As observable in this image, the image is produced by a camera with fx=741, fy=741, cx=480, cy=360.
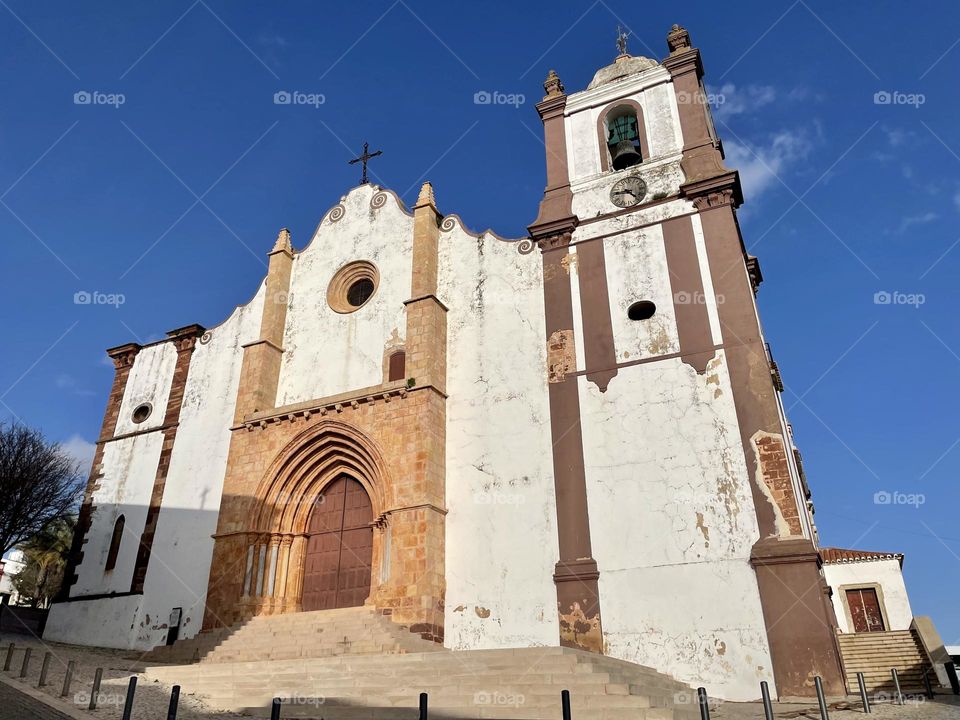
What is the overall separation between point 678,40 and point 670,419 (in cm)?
1054

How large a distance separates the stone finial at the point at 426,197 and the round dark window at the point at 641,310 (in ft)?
21.2

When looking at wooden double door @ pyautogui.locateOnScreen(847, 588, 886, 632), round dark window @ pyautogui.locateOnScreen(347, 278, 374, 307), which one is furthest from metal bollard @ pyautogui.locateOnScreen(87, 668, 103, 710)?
wooden double door @ pyautogui.locateOnScreen(847, 588, 886, 632)

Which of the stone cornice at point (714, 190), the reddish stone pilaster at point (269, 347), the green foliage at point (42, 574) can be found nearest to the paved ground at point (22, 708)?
the reddish stone pilaster at point (269, 347)

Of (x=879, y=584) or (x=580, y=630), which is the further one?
(x=879, y=584)

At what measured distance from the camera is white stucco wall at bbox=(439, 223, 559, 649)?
1453 cm

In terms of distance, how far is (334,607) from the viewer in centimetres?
1642

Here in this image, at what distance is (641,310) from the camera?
52.5 feet

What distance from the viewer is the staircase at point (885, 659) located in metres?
17.2

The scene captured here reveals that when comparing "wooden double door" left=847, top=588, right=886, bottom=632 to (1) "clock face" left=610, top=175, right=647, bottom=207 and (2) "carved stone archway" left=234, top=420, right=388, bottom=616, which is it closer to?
(1) "clock face" left=610, top=175, right=647, bottom=207

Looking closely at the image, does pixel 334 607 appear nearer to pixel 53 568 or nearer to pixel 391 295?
pixel 391 295

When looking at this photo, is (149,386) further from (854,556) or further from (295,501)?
(854,556)

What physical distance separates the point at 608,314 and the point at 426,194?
21.6ft

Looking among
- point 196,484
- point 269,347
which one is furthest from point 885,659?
point 196,484

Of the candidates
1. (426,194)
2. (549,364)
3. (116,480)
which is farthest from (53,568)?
(549,364)
